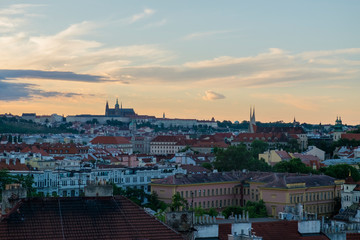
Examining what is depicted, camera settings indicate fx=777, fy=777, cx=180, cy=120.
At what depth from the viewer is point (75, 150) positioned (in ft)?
413

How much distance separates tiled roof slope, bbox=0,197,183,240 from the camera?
19.4 metres

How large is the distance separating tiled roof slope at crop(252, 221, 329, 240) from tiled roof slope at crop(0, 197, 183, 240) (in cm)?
656

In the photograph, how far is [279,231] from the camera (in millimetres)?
26797

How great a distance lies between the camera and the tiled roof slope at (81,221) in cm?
1936

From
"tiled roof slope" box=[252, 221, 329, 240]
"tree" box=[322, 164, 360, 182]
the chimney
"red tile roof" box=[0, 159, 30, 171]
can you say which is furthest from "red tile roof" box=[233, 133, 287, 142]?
the chimney

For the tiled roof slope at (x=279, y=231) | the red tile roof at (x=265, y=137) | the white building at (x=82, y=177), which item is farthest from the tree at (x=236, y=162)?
the tiled roof slope at (x=279, y=231)

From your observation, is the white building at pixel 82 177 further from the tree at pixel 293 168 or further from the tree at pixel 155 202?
the tree at pixel 293 168

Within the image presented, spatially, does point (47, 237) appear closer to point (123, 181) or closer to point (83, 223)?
point (83, 223)

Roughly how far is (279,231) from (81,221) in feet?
29.7

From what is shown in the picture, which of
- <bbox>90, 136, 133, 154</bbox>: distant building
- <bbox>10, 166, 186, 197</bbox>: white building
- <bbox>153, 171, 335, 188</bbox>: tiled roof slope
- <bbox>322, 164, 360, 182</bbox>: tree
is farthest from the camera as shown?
<bbox>90, 136, 133, 154</bbox>: distant building

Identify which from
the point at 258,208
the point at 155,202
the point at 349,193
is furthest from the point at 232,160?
the point at 258,208

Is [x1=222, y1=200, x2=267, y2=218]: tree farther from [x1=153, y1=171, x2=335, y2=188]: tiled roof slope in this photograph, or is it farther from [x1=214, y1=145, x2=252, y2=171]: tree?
[x1=214, y1=145, x2=252, y2=171]: tree

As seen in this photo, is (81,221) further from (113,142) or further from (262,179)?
(113,142)

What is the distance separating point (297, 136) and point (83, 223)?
162943 millimetres
